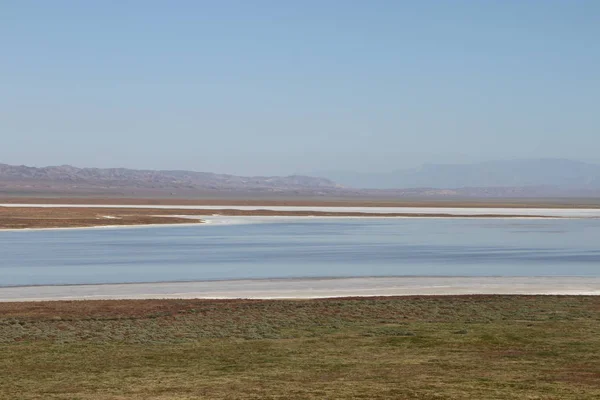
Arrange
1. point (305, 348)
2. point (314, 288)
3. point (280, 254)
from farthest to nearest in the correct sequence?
point (280, 254) → point (314, 288) → point (305, 348)

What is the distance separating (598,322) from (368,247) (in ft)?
89.5

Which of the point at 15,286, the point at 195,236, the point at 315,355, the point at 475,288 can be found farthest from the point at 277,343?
the point at 195,236

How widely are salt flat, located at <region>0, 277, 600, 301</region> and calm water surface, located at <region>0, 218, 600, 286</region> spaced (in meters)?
1.81

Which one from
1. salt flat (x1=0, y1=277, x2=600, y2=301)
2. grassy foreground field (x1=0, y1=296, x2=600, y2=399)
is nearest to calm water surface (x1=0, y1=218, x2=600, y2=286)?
salt flat (x1=0, y1=277, x2=600, y2=301)

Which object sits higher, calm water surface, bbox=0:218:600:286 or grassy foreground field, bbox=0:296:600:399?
grassy foreground field, bbox=0:296:600:399

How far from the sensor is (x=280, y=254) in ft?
135

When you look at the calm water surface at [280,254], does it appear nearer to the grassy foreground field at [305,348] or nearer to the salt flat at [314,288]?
the salt flat at [314,288]

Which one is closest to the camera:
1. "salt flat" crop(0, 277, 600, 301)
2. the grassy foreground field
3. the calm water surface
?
the grassy foreground field

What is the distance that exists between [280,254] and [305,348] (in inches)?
979

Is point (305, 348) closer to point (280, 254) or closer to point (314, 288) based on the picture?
point (314, 288)

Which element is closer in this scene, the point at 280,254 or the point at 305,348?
the point at 305,348

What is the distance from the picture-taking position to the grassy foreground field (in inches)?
493

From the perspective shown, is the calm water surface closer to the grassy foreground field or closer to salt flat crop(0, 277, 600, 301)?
salt flat crop(0, 277, 600, 301)

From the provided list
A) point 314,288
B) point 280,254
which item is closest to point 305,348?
point 314,288
